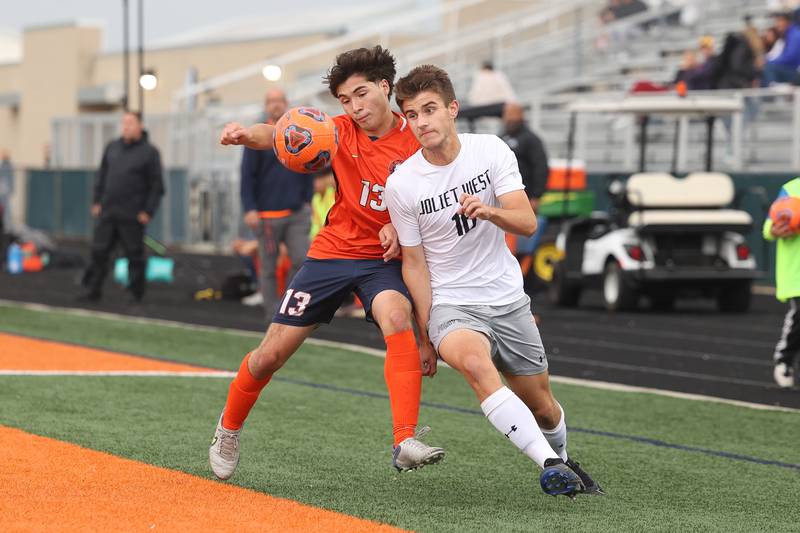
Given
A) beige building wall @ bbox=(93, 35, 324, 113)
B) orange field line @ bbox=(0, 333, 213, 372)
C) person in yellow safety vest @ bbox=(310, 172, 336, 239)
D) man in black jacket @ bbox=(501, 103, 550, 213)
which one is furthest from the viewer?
beige building wall @ bbox=(93, 35, 324, 113)

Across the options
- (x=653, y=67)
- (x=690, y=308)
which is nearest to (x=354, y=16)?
(x=653, y=67)

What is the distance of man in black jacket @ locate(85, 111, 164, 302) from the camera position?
53.3 feet

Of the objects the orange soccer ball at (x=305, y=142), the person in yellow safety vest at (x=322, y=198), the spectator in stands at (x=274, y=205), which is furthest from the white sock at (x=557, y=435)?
the person in yellow safety vest at (x=322, y=198)

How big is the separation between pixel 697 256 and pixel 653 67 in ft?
37.2

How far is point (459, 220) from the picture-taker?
245 inches

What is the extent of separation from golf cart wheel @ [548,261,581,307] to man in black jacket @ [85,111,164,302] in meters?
4.59

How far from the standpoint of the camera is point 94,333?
13383mm

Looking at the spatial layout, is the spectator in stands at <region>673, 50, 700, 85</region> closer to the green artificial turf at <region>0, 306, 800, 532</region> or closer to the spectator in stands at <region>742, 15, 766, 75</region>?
the spectator in stands at <region>742, 15, 766, 75</region>

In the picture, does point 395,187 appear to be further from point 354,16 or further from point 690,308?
point 354,16

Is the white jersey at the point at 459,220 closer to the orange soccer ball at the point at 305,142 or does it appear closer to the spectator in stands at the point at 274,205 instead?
the orange soccer ball at the point at 305,142

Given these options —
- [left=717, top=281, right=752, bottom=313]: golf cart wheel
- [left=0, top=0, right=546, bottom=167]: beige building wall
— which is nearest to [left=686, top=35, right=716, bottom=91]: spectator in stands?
[left=717, top=281, right=752, bottom=313]: golf cart wheel

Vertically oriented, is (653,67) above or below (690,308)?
above

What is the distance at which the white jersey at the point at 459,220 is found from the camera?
244 inches

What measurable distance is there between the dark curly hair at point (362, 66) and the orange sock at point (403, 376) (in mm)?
1076
